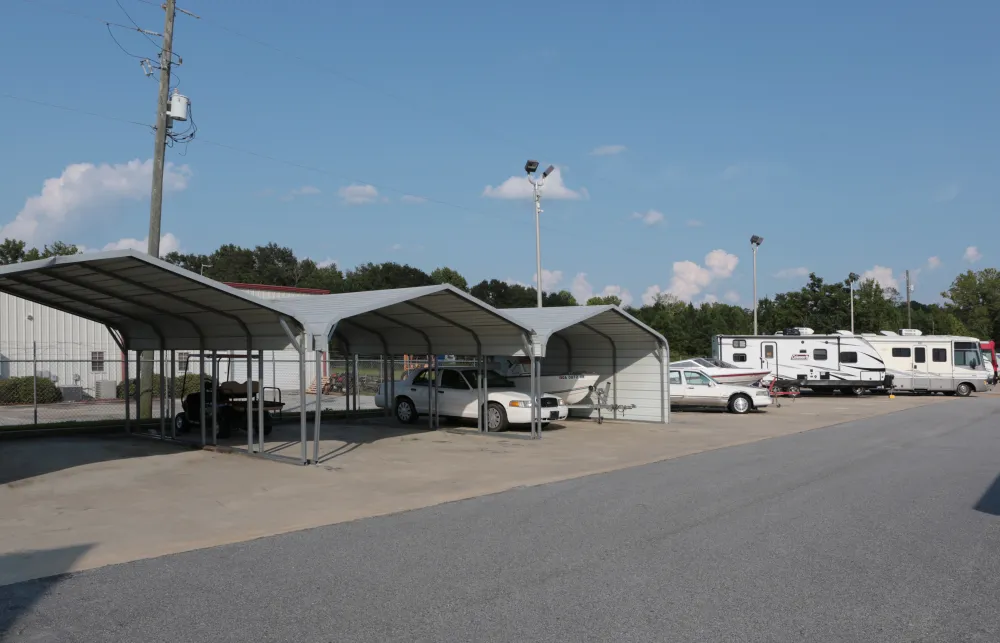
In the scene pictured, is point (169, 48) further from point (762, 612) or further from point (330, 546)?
point (762, 612)

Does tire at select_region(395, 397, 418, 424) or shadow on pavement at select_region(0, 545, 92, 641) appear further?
tire at select_region(395, 397, 418, 424)

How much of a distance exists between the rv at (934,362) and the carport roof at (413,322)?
22821 mm

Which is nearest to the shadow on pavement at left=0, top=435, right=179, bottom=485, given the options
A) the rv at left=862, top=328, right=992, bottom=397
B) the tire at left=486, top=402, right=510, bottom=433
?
the tire at left=486, top=402, right=510, bottom=433

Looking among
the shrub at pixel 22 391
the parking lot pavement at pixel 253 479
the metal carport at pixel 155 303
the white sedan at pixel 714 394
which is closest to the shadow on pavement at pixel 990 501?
the parking lot pavement at pixel 253 479

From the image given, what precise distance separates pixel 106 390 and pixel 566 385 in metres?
18.5

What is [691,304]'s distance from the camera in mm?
79688

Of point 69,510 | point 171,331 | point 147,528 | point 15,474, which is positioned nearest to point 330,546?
point 147,528

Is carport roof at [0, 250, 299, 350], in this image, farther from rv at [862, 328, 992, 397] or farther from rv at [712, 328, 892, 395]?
rv at [862, 328, 992, 397]

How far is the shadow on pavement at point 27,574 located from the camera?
5.88 m

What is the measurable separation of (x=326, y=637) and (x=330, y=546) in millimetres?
2769

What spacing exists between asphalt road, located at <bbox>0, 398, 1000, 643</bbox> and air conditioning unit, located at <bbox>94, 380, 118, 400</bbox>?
24509 millimetres

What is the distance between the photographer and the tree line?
57812mm

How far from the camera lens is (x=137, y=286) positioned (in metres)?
13.7

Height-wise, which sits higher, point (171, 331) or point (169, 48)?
point (169, 48)
